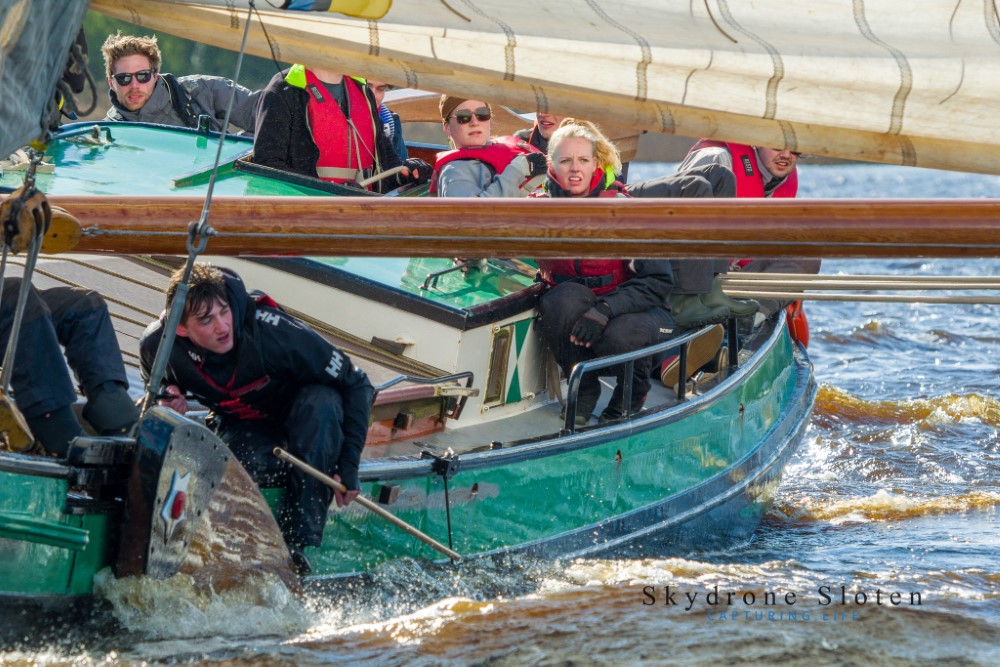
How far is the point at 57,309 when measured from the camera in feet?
14.5

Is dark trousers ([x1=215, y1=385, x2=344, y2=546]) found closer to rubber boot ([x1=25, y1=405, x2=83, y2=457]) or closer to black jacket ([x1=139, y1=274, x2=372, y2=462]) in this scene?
black jacket ([x1=139, y1=274, x2=372, y2=462])

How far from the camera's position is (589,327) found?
20.1ft

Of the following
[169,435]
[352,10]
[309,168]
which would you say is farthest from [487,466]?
[309,168]

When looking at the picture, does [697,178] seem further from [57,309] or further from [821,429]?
[821,429]

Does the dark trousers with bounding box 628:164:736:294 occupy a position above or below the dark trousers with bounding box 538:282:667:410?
above

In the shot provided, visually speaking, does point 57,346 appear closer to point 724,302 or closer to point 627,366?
point 627,366

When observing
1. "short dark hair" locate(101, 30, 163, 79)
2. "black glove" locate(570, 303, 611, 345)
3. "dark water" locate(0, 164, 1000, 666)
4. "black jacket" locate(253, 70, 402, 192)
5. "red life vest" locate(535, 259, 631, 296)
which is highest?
"short dark hair" locate(101, 30, 163, 79)

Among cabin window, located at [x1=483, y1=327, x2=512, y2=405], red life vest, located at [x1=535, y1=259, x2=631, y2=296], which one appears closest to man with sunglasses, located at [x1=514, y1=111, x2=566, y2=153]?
red life vest, located at [x1=535, y1=259, x2=631, y2=296]

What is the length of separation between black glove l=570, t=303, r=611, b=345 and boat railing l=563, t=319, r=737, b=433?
0.12 metres

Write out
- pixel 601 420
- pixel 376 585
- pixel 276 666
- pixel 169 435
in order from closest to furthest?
pixel 169 435
pixel 276 666
pixel 376 585
pixel 601 420

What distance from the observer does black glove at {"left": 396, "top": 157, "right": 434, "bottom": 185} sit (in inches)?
300

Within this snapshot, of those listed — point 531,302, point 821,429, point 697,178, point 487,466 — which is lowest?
point 821,429

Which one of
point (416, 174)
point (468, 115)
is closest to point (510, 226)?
point (468, 115)

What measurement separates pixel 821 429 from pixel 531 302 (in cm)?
488
